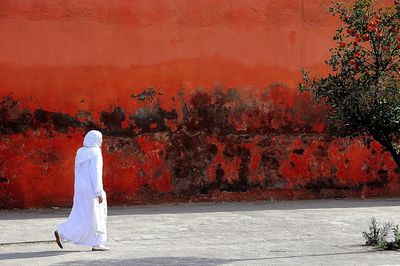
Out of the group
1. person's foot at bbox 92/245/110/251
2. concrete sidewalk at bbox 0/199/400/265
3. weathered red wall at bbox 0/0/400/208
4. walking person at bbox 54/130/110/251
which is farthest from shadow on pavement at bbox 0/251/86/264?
weathered red wall at bbox 0/0/400/208

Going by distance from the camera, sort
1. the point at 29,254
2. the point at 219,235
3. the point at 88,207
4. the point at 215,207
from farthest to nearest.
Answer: the point at 215,207 → the point at 219,235 → the point at 88,207 → the point at 29,254

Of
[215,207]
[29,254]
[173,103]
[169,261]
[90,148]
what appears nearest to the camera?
[169,261]

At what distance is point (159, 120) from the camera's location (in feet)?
54.2

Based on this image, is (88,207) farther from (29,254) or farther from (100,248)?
(29,254)

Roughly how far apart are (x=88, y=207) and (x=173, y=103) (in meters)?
5.62

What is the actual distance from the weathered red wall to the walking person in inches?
180

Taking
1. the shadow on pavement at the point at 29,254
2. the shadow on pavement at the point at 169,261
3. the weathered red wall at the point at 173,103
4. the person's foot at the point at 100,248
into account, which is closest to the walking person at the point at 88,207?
the person's foot at the point at 100,248

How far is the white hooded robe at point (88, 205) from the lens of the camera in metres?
11.2

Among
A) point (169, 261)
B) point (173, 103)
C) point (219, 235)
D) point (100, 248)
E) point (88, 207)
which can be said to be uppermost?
point (173, 103)

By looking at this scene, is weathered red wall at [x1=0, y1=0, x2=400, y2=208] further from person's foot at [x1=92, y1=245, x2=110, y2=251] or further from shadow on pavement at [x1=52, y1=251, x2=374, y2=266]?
shadow on pavement at [x1=52, y1=251, x2=374, y2=266]

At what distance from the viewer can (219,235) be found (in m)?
12.6

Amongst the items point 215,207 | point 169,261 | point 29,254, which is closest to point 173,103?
point 215,207

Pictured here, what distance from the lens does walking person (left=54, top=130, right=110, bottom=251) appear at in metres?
11.2

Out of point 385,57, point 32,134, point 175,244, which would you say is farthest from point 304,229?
point 32,134
